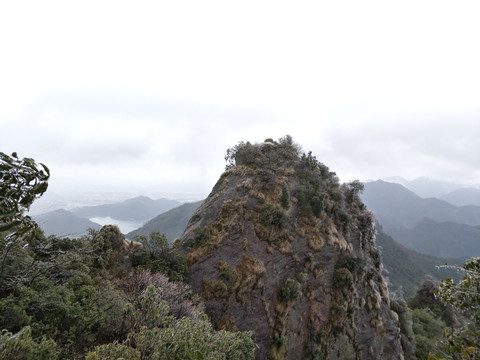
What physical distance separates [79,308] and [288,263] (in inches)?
710

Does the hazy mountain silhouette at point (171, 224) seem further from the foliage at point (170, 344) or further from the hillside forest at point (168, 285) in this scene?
the foliage at point (170, 344)

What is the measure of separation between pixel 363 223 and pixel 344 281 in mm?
9672

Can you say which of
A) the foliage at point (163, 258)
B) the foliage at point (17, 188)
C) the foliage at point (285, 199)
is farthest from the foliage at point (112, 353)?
the foliage at point (285, 199)

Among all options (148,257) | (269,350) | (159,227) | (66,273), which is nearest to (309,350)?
(269,350)

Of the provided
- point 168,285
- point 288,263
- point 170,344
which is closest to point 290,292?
point 288,263

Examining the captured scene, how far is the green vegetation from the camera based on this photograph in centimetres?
303

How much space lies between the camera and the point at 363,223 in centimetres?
3031

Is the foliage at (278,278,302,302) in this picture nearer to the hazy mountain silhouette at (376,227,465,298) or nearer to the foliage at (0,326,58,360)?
the foliage at (0,326,58,360)

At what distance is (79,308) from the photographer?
30.6ft

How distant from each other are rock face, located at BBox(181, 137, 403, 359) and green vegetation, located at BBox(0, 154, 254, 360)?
18.3ft

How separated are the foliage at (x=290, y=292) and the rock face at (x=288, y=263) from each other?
0.28 feet

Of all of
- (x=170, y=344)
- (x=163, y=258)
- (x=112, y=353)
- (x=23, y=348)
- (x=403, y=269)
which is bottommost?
(x=403, y=269)

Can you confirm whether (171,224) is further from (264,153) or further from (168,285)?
(168,285)

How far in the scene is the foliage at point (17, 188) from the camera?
269cm
